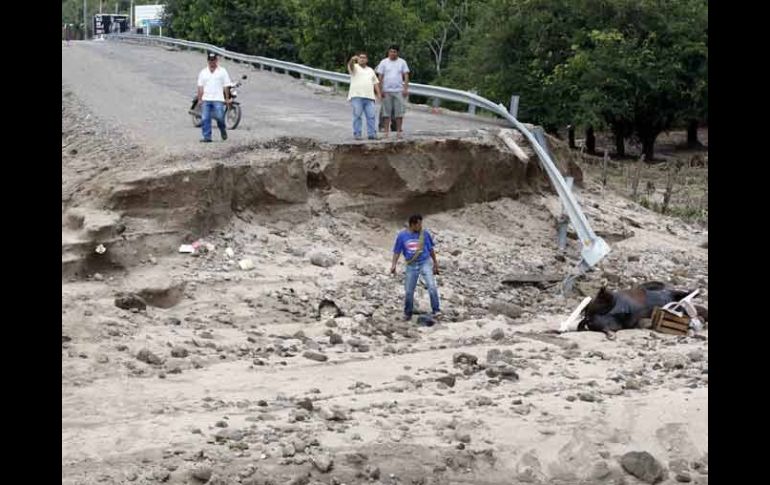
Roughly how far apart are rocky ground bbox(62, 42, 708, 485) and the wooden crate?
0.69 feet

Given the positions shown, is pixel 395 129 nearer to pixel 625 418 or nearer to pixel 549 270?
pixel 549 270

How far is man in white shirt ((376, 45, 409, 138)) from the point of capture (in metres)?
16.8

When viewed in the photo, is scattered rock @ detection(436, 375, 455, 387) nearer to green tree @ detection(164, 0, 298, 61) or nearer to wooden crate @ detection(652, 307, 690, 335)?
wooden crate @ detection(652, 307, 690, 335)

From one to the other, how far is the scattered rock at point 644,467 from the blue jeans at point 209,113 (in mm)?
9331

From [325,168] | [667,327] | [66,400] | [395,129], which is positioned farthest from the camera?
[395,129]

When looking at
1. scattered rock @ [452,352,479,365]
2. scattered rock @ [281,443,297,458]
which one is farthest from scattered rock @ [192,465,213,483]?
scattered rock @ [452,352,479,365]

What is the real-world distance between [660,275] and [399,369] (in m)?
7.35

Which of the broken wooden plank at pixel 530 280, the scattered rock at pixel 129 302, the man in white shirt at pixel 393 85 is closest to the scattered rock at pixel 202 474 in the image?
the scattered rock at pixel 129 302

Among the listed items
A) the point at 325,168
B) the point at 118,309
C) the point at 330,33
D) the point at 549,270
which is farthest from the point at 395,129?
the point at 330,33

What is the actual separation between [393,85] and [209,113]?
2.95m

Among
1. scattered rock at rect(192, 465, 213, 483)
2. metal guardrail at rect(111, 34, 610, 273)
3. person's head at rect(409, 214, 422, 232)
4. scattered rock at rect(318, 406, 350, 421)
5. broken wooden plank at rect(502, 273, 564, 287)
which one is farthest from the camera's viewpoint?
broken wooden plank at rect(502, 273, 564, 287)

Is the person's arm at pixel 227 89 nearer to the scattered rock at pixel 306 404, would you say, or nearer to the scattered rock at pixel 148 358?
the scattered rock at pixel 148 358

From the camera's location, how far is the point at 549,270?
16969 millimetres

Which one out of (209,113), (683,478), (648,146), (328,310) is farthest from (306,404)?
(648,146)
